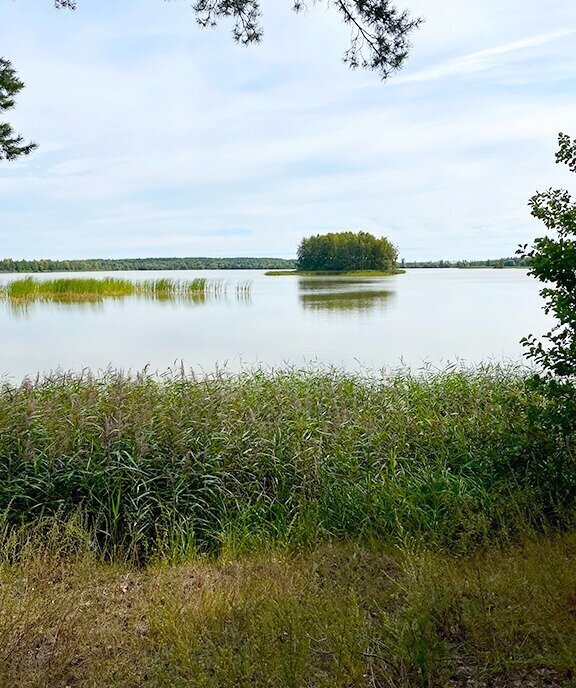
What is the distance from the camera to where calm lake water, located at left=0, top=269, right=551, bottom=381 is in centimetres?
926

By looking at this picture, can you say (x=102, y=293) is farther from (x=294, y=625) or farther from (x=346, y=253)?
(x=294, y=625)

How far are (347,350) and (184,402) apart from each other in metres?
5.52

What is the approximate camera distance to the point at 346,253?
32594mm

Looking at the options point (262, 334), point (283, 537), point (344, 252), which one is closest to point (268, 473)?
point (283, 537)

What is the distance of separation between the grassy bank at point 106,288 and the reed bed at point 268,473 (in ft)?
52.1

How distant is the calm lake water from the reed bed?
2124 mm

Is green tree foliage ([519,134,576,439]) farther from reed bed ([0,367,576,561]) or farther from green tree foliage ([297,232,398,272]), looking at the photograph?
green tree foliage ([297,232,398,272])

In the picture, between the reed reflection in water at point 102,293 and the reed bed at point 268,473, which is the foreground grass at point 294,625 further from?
the reed reflection in water at point 102,293

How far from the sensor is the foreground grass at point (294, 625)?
73.2 inches

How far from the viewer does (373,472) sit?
13.1 feet

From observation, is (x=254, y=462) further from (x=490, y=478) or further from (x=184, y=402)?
(x=490, y=478)

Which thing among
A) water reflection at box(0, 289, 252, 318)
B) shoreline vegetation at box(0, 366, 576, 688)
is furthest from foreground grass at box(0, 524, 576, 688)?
water reflection at box(0, 289, 252, 318)

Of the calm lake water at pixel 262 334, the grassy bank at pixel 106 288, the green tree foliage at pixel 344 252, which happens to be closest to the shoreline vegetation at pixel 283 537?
the calm lake water at pixel 262 334

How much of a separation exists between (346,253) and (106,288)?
15.2 m
